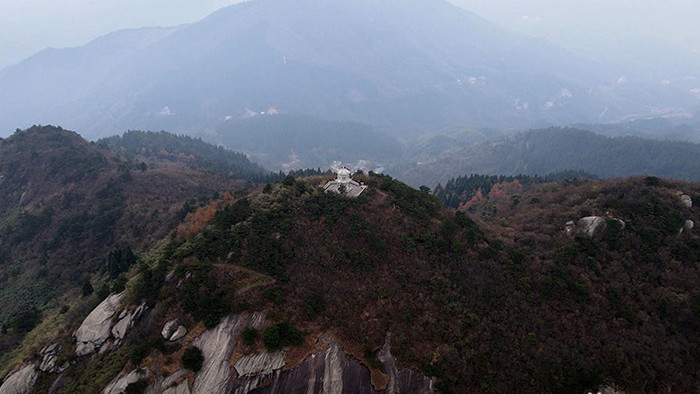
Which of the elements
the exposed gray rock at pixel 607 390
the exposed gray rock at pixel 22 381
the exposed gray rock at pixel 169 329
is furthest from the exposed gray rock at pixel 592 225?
the exposed gray rock at pixel 22 381

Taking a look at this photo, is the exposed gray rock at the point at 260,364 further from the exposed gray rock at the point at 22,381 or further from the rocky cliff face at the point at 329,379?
the exposed gray rock at the point at 22,381

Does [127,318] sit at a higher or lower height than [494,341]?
higher

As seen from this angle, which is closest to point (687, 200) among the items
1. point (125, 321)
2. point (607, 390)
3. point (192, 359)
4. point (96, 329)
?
point (607, 390)

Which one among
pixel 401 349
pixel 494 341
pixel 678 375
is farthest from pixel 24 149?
pixel 678 375

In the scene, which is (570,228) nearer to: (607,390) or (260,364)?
(607,390)

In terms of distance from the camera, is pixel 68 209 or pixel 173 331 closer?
pixel 173 331

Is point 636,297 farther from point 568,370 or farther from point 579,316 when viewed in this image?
point 568,370
